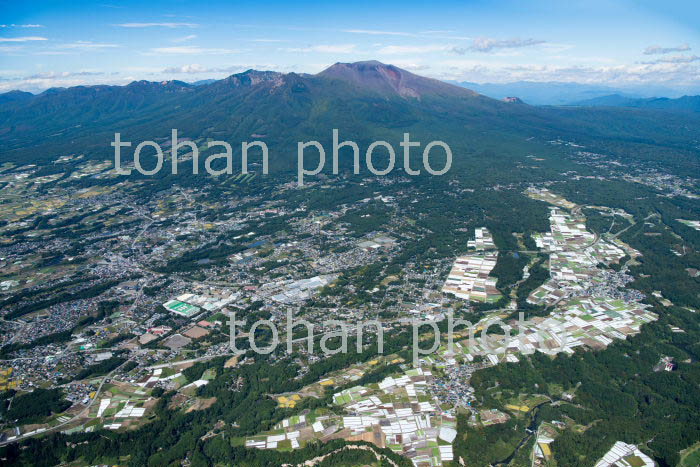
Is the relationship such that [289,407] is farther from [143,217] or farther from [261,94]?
[261,94]

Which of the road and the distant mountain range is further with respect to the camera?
the distant mountain range

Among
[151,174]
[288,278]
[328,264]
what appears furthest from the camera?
[151,174]

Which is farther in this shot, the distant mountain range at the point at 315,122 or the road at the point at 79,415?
the distant mountain range at the point at 315,122

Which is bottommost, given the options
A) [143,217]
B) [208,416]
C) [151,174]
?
[208,416]

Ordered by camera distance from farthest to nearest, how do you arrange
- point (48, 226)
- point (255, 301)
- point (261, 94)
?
point (261, 94), point (48, 226), point (255, 301)

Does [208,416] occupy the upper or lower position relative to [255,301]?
lower

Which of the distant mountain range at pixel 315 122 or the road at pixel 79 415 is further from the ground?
the distant mountain range at pixel 315 122

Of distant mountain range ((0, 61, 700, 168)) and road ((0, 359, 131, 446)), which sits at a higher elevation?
distant mountain range ((0, 61, 700, 168))

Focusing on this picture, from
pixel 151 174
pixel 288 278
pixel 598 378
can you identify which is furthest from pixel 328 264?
pixel 151 174

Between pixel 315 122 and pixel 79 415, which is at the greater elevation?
pixel 315 122

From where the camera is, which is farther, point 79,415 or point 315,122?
point 315,122

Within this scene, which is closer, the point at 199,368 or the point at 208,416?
the point at 208,416
